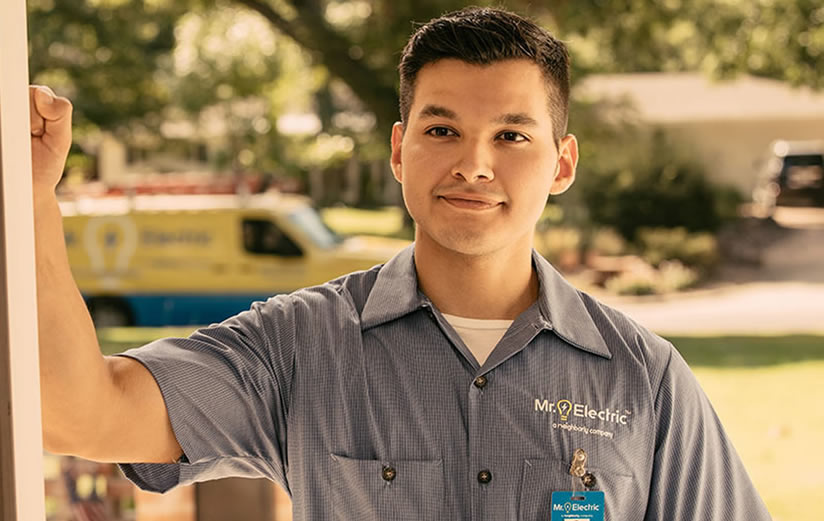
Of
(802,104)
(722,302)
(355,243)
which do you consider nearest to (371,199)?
(802,104)

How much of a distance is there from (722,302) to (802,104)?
8895 millimetres

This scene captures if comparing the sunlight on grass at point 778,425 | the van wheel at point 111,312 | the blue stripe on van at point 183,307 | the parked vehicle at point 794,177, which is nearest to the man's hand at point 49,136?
the sunlight on grass at point 778,425

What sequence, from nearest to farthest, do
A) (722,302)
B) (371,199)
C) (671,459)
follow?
(671,459)
(722,302)
(371,199)

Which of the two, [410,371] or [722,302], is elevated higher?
[410,371]

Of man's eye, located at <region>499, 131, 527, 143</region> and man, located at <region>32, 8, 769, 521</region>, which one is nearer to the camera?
man, located at <region>32, 8, 769, 521</region>

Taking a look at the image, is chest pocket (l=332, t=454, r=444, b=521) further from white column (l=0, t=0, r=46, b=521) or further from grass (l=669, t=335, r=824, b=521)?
grass (l=669, t=335, r=824, b=521)

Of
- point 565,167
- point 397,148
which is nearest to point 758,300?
point 565,167

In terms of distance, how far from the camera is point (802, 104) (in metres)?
25.0

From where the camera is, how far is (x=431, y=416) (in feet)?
6.03

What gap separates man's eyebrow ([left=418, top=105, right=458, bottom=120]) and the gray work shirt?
31 cm

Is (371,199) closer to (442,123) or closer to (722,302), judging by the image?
(722,302)

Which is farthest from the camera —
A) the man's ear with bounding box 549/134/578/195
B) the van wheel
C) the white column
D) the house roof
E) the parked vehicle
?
the parked vehicle

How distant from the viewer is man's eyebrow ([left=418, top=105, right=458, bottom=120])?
6.20 feet

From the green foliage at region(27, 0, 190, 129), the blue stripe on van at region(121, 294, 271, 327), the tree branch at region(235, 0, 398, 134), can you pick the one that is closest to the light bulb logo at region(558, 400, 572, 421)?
the tree branch at region(235, 0, 398, 134)
